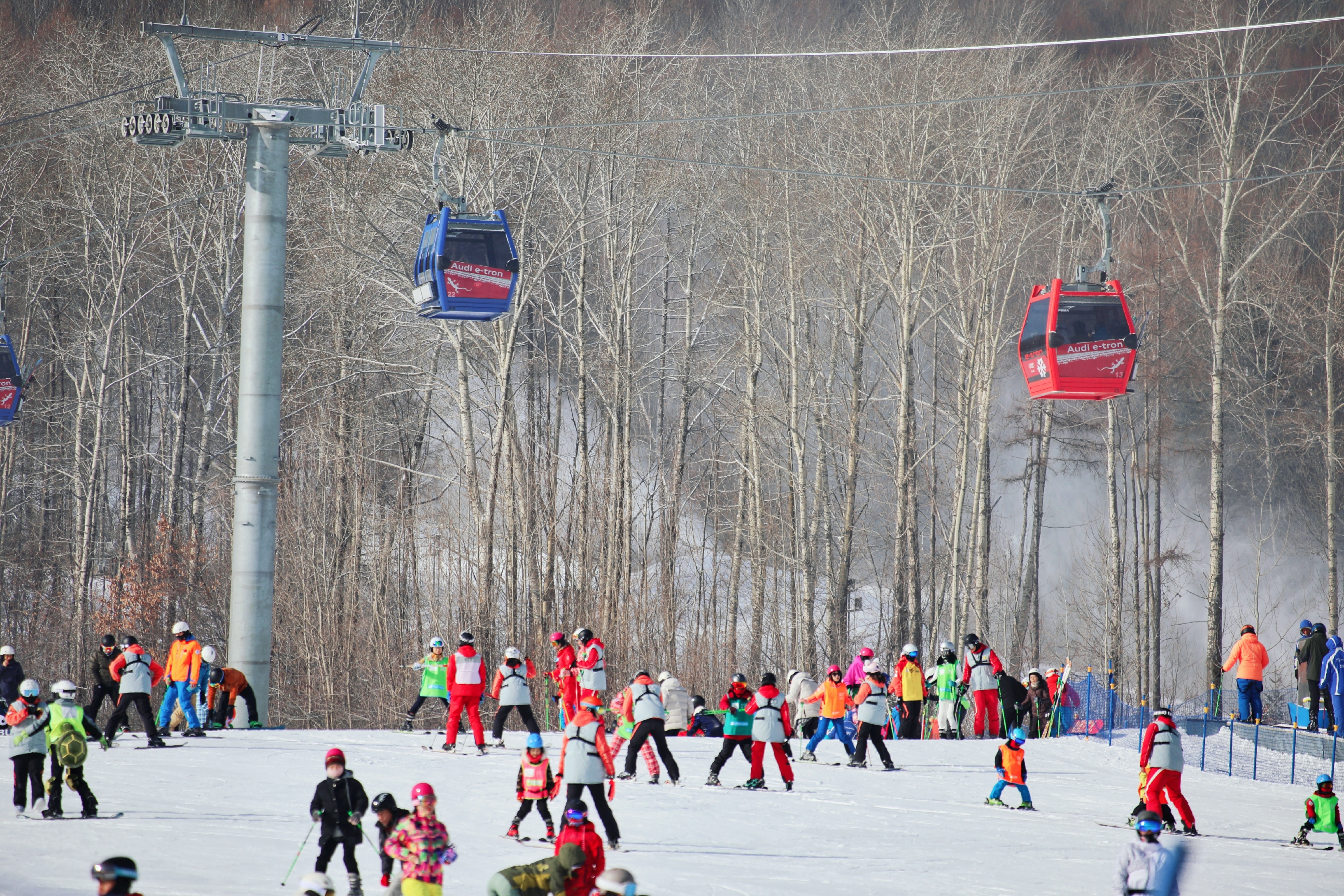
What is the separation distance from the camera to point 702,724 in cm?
2273

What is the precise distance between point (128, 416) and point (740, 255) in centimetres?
1989

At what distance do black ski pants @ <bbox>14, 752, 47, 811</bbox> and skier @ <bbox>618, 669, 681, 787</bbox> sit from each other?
5863 millimetres

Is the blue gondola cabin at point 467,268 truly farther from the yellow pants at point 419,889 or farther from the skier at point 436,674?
the yellow pants at point 419,889

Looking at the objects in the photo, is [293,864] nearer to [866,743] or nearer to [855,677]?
[866,743]

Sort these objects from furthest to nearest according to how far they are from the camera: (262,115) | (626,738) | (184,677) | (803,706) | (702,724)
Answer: (702,724)
(803,706)
(262,115)
(184,677)
(626,738)

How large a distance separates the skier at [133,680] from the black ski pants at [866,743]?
858 cm

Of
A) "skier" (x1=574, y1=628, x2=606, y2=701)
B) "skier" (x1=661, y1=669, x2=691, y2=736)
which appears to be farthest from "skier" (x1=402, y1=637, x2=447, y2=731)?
"skier" (x1=661, y1=669, x2=691, y2=736)

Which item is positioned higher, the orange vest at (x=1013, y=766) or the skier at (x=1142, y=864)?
the skier at (x=1142, y=864)

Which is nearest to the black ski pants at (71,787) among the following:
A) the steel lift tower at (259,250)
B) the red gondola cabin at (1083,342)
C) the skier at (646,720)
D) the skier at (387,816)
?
the skier at (387,816)

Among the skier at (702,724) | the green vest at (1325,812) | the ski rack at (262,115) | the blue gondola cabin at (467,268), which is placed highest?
the ski rack at (262,115)

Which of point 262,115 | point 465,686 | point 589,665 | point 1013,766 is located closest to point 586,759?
point 589,665

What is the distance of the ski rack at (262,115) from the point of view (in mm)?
18594

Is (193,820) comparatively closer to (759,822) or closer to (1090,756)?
(759,822)

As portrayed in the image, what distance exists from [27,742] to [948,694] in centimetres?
1393
